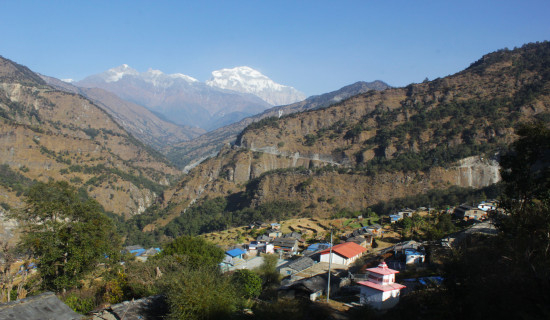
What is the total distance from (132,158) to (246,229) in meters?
132

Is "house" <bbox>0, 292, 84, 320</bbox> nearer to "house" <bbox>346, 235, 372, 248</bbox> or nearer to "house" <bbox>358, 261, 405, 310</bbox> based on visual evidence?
"house" <bbox>358, 261, 405, 310</bbox>

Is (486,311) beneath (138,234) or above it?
above

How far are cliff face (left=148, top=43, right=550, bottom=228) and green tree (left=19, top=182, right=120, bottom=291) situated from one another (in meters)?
56.3

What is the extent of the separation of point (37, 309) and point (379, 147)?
9017 cm

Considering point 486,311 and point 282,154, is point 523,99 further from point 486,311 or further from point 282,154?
point 486,311

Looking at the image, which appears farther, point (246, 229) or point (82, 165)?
point (82, 165)

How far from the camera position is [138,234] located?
83000 mm

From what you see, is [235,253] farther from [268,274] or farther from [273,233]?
[268,274]

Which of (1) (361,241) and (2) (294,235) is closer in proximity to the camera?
(1) (361,241)

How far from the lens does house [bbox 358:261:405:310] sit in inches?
653

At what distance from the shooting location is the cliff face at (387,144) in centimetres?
7569

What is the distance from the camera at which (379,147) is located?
95.1 m

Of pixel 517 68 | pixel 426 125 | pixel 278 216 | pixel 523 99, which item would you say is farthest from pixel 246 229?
pixel 517 68

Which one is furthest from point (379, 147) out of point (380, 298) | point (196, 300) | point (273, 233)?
point (196, 300)
